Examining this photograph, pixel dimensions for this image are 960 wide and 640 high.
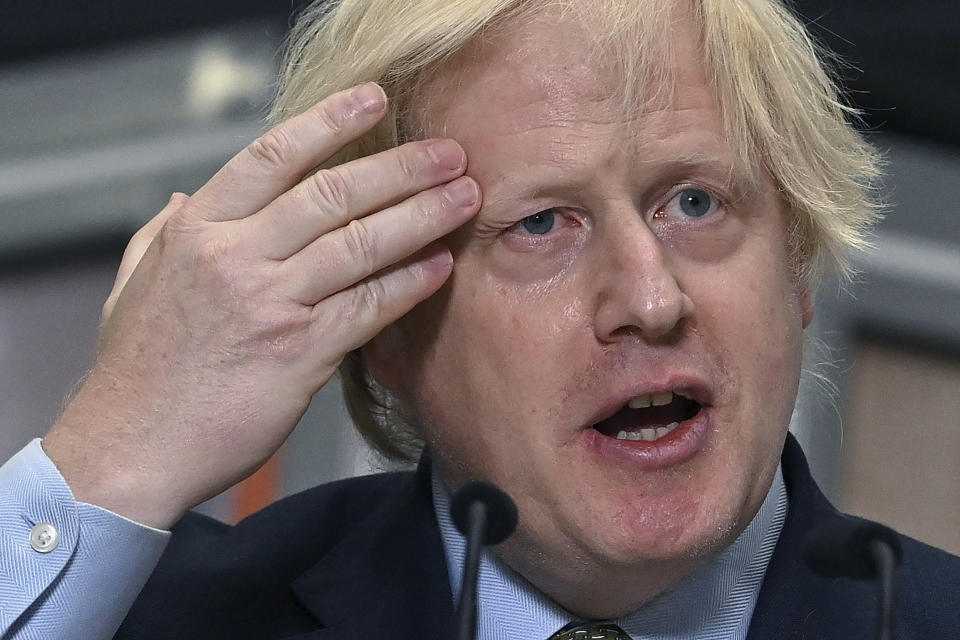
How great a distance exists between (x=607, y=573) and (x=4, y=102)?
3.20 m

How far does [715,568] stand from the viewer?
6.42 feet

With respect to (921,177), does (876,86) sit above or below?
above

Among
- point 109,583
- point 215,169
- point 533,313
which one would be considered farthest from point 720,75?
point 215,169

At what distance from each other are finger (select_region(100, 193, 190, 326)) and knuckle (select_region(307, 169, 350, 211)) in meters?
0.31

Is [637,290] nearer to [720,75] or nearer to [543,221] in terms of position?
[543,221]

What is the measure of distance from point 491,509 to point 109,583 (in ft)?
1.95

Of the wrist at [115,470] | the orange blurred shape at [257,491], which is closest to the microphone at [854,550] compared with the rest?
the wrist at [115,470]

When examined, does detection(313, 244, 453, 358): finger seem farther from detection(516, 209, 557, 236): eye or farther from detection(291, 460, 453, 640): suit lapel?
detection(291, 460, 453, 640): suit lapel

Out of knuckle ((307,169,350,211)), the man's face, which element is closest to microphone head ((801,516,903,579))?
the man's face

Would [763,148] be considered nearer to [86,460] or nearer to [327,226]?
[327,226]

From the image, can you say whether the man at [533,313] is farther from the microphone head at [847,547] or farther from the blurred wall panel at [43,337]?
the blurred wall panel at [43,337]

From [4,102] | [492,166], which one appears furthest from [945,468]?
[4,102]

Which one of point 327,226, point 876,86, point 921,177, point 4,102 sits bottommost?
point 921,177

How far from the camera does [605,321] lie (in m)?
1.77
